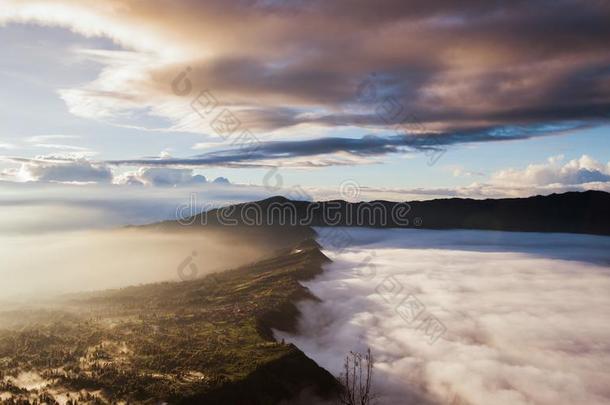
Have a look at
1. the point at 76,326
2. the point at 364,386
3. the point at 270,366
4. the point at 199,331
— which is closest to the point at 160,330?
the point at 199,331

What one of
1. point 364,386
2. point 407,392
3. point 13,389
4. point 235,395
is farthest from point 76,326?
point 407,392

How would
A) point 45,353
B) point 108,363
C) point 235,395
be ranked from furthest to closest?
1. point 45,353
2. point 108,363
3. point 235,395

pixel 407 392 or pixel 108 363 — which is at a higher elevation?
pixel 108 363

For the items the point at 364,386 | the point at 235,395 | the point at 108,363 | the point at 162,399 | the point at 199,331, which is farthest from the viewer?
the point at 199,331

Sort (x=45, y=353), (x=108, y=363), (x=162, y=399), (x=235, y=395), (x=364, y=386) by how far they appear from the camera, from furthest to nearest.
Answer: (x=364, y=386) < (x=45, y=353) < (x=108, y=363) < (x=235, y=395) < (x=162, y=399)

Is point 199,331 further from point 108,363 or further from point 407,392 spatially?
point 407,392

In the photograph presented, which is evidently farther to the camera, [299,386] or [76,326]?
[76,326]

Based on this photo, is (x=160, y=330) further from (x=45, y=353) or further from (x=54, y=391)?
(x=54, y=391)

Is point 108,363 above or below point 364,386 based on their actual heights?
above

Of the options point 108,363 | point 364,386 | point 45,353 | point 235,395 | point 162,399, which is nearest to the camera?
point 162,399
